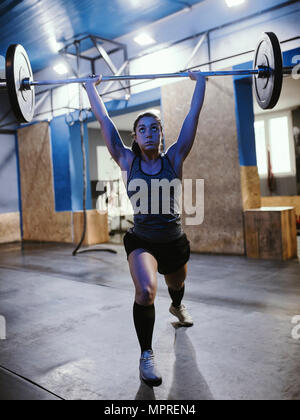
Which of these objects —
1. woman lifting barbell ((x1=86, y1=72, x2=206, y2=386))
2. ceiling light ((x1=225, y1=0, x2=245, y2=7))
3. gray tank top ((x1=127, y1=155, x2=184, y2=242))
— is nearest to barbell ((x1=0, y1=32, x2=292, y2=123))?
woman lifting barbell ((x1=86, y1=72, x2=206, y2=386))

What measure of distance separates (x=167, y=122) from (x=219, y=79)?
3.13ft

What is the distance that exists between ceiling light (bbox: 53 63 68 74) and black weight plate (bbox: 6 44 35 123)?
4477 mm

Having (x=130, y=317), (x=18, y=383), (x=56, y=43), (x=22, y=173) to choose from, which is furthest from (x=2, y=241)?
(x=18, y=383)

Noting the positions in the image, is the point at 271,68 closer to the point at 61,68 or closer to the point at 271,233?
the point at 271,233

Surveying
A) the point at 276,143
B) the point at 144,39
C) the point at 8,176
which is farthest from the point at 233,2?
the point at 8,176

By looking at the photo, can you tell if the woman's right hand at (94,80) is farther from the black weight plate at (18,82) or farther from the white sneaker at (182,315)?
the white sneaker at (182,315)

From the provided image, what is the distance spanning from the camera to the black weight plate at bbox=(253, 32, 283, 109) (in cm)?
221

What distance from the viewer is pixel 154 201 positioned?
6.17ft

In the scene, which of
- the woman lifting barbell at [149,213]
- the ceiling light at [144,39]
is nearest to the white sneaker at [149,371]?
the woman lifting barbell at [149,213]

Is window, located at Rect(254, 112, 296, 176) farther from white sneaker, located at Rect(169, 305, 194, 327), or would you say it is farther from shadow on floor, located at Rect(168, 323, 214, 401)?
shadow on floor, located at Rect(168, 323, 214, 401)

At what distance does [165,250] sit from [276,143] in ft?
23.8
